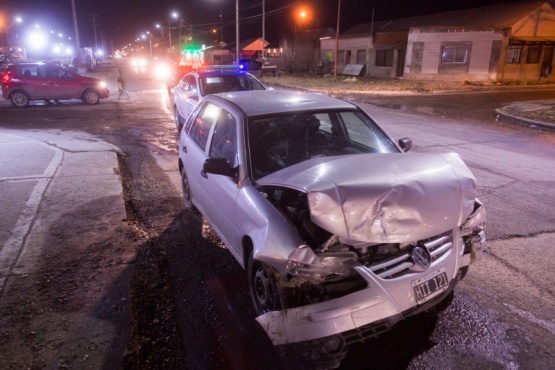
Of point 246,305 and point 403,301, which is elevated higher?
point 403,301

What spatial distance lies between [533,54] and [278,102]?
3590 cm

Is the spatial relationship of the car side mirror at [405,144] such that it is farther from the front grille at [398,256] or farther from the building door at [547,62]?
the building door at [547,62]

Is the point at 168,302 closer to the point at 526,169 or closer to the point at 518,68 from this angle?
the point at 526,169

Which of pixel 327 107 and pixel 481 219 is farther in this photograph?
pixel 327 107

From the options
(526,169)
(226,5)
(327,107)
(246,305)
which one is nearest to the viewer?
(246,305)

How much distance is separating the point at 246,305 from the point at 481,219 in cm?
208

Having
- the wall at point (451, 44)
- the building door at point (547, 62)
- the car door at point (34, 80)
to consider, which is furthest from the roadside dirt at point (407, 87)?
the car door at point (34, 80)

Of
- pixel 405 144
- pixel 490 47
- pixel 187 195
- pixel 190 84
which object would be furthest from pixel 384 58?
pixel 405 144

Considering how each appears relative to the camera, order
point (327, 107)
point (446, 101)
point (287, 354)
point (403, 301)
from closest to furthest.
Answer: point (403, 301)
point (287, 354)
point (327, 107)
point (446, 101)

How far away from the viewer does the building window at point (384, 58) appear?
38188mm

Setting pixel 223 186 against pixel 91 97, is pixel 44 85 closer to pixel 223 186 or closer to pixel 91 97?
pixel 91 97

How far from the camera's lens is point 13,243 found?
184 inches

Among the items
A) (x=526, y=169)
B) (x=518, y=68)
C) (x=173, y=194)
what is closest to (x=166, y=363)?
(x=173, y=194)

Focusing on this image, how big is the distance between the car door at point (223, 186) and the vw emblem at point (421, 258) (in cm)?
150
